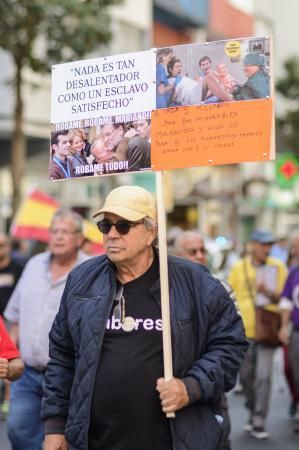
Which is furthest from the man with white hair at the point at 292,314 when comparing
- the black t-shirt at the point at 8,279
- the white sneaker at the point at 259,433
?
the black t-shirt at the point at 8,279

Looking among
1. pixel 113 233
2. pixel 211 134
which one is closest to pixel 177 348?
pixel 113 233

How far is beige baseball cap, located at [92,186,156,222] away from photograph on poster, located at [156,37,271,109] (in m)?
0.41

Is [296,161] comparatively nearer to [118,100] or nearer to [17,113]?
[17,113]

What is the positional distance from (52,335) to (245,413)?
614 centimetres

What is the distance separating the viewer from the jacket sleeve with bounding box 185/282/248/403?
4.16 meters

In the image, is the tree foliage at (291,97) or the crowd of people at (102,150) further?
the tree foliage at (291,97)

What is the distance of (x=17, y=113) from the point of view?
53.7 feet

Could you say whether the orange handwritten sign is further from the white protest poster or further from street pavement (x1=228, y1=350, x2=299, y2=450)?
street pavement (x1=228, y1=350, x2=299, y2=450)

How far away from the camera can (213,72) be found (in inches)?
169

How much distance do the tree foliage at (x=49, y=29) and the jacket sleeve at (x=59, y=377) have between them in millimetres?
11395

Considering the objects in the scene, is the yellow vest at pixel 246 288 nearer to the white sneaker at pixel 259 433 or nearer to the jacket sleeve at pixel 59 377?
the white sneaker at pixel 259 433

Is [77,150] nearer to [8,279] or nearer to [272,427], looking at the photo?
[8,279]

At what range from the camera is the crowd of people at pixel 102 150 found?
4.40 metres

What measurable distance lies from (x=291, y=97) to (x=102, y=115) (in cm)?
2946
